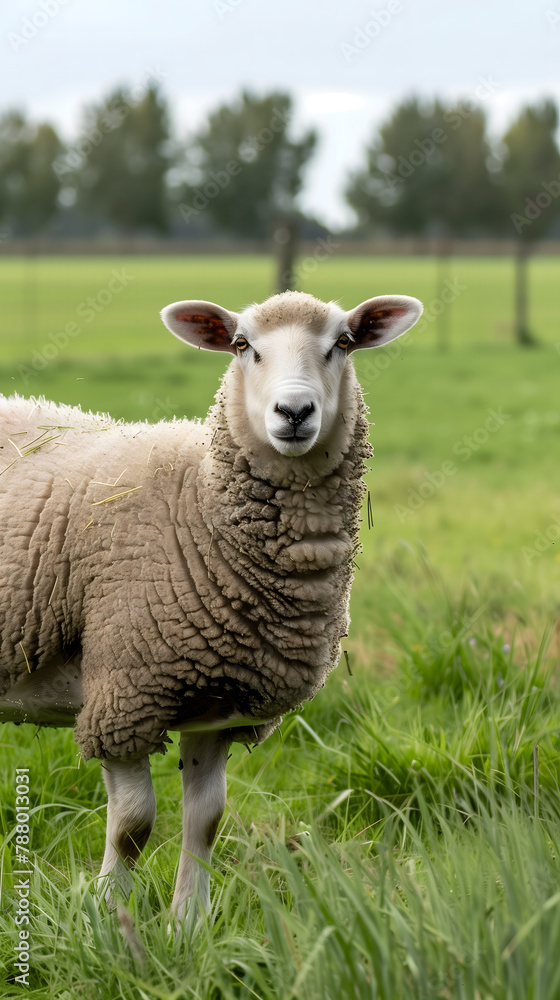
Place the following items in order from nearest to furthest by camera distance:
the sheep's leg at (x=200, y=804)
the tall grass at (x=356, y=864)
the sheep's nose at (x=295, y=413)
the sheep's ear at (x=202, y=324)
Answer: the tall grass at (x=356, y=864) < the sheep's nose at (x=295, y=413) < the sheep's leg at (x=200, y=804) < the sheep's ear at (x=202, y=324)

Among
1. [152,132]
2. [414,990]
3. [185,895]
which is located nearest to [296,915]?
[414,990]

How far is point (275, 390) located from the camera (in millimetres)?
2572

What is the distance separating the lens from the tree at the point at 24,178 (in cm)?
5303

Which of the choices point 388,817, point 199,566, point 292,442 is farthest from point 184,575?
point 388,817

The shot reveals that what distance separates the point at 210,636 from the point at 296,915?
2.57 feet

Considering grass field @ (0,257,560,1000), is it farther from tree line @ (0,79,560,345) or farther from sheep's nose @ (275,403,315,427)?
tree line @ (0,79,560,345)

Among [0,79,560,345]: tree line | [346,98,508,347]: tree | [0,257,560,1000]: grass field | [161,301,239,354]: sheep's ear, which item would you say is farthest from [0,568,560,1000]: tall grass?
[346,98,508,347]: tree

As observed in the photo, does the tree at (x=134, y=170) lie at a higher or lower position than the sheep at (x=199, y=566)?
higher

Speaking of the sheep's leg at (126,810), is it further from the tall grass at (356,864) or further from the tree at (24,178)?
the tree at (24,178)

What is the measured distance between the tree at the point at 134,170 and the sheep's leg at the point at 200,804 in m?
55.4

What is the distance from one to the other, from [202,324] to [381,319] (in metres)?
0.54

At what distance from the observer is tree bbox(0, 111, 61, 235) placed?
2088 inches

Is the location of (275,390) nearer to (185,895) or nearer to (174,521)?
(174,521)

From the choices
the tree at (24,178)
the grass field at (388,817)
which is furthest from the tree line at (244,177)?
the grass field at (388,817)
